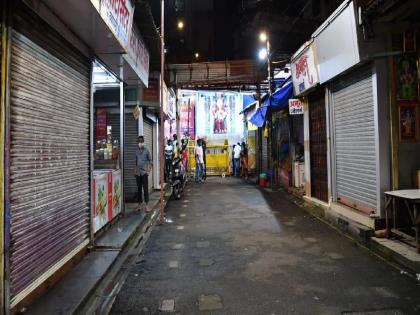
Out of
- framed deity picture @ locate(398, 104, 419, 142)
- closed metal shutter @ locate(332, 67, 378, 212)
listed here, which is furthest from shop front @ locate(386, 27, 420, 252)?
closed metal shutter @ locate(332, 67, 378, 212)

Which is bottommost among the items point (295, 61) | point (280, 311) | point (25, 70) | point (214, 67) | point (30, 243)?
point (280, 311)

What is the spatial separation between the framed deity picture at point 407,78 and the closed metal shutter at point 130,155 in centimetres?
834

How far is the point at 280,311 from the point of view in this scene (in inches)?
165

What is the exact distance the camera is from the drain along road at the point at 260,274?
14.3 feet

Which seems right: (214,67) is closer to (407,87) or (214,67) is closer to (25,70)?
(407,87)

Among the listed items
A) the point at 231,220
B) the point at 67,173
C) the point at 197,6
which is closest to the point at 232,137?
the point at 197,6

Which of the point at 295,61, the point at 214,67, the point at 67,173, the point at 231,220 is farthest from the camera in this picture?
the point at 214,67

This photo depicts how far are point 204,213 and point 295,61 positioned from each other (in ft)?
19.5

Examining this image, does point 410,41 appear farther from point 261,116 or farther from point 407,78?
point 261,116

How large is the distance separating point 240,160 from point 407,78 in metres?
17.2

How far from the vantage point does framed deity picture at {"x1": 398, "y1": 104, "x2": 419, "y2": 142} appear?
271 inches

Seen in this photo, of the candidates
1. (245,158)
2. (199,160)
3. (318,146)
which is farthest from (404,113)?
(245,158)

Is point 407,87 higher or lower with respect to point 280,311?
higher

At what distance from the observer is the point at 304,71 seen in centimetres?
1080
